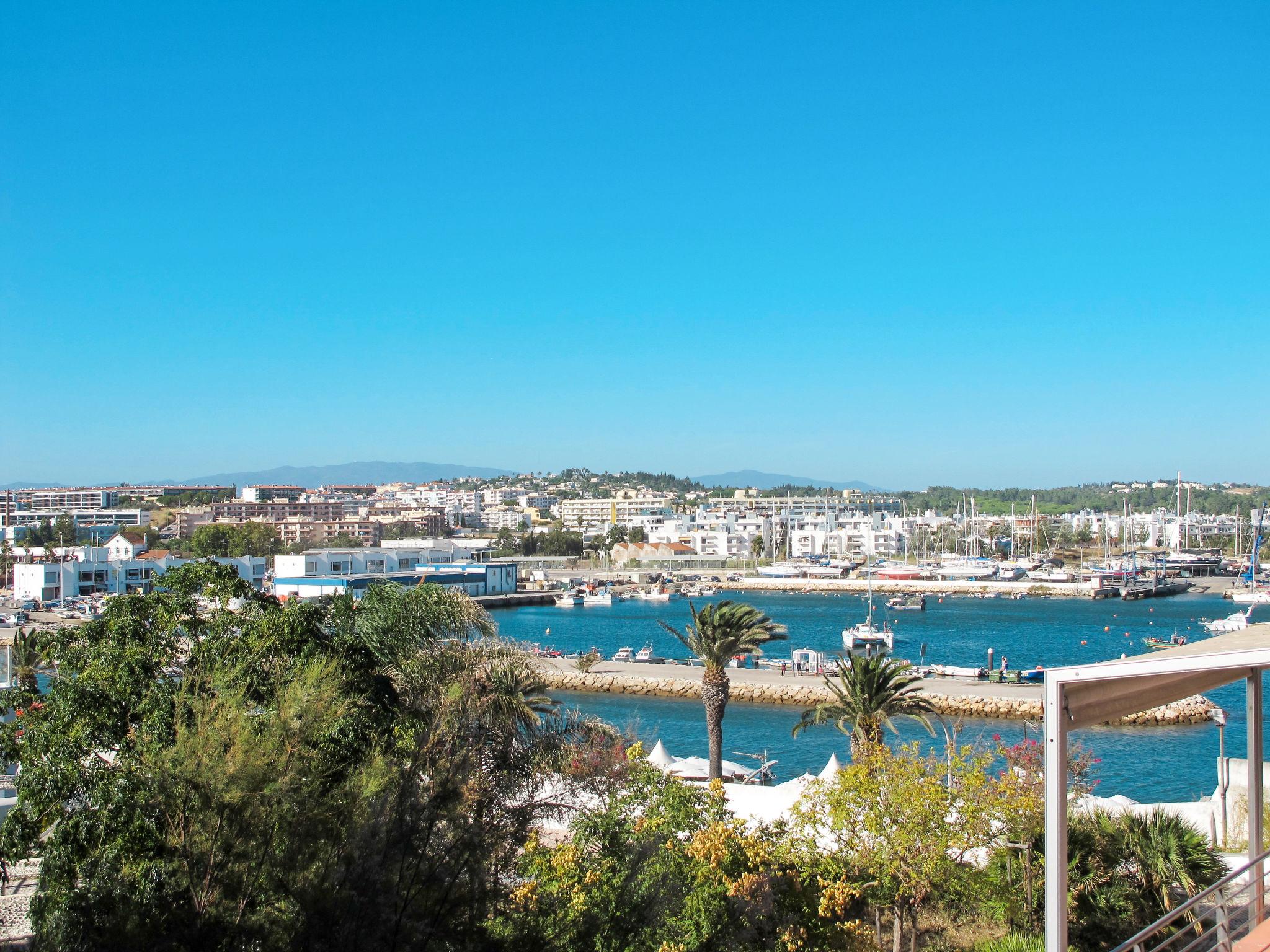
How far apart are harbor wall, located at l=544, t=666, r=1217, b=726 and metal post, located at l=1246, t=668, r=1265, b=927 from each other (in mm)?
17676

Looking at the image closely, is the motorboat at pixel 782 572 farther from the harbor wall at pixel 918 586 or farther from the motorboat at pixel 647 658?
the motorboat at pixel 647 658

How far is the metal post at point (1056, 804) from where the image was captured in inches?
144

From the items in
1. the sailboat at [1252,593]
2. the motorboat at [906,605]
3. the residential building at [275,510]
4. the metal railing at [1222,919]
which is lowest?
the motorboat at [906,605]

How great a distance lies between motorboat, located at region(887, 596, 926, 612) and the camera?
6019 cm

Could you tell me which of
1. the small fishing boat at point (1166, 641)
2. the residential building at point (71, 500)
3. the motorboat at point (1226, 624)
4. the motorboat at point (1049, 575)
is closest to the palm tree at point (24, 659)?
the small fishing boat at point (1166, 641)

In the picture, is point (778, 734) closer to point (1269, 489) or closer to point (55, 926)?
point (55, 926)

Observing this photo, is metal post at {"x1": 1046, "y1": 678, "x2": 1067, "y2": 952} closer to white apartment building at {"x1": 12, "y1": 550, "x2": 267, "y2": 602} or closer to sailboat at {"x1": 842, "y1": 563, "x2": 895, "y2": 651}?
sailboat at {"x1": 842, "y1": 563, "x2": 895, "y2": 651}

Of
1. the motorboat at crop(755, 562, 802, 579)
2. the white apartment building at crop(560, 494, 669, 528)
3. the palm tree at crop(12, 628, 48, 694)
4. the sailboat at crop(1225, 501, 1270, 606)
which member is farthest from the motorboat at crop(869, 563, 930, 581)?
the palm tree at crop(12, 628, 48, 694)

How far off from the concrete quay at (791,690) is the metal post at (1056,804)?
19.9 metres

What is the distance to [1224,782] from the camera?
11117mm

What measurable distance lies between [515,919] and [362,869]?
1230 mm

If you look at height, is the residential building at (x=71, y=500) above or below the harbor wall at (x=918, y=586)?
above

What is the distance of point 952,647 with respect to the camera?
43.0 meters

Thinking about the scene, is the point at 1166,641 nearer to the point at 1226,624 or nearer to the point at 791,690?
the point at 1226,624
